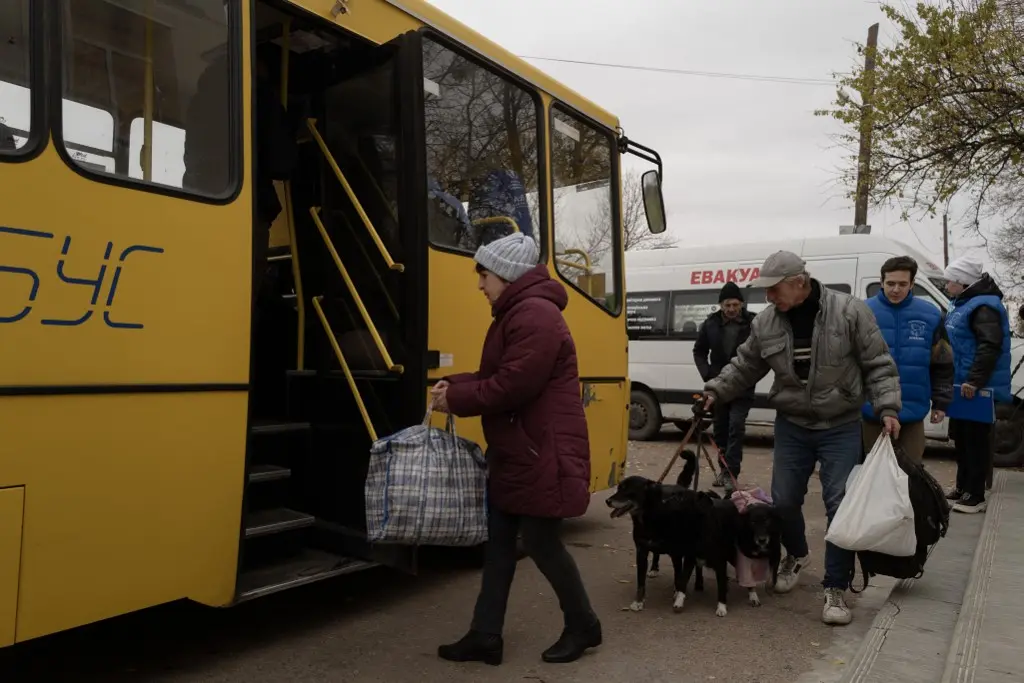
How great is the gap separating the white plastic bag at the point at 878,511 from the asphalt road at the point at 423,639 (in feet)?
1.57

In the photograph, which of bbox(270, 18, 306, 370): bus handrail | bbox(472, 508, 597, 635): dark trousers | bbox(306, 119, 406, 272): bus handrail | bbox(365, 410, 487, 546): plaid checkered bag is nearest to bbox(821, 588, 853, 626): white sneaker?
bbox(472, 508, 597, 635): dark trousers

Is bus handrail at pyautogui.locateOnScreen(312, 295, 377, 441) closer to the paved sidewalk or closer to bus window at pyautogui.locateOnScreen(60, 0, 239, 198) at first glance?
bus window at pyautogui.locateOnScreen(60, 0, 239, 198)

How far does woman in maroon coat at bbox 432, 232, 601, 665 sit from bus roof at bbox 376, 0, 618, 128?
5.17 ft

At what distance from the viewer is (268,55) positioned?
177 inches

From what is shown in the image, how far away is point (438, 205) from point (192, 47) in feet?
5.05

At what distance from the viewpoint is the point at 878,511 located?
4.16 meters

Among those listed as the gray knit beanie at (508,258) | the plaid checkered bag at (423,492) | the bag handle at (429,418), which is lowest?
the plaid checkered bag at (423,492)

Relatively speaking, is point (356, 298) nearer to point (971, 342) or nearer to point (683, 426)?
point (971, 342)

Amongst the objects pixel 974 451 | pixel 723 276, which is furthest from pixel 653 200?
pixel 723 276

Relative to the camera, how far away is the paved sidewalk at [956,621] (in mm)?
3500

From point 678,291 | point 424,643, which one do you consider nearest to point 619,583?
point 424,643

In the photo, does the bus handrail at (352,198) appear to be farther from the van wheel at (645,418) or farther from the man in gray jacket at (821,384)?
the van wheel at (645,418)

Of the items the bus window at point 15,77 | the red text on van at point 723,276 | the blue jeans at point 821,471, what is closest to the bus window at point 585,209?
the blue jeans at point 821,471

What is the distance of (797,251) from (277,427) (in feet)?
29.0
